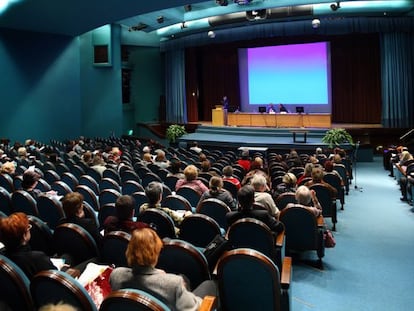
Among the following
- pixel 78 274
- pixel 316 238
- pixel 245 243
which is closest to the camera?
pixel 78 274

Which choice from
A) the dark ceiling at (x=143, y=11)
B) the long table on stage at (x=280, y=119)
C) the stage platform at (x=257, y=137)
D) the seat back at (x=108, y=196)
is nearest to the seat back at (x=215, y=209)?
the seat back at (x=108, y=196)

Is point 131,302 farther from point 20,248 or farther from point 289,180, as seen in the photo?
point 289,180

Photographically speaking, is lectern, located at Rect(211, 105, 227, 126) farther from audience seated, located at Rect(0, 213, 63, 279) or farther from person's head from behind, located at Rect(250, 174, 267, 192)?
audience seated, located at Rect(0, 213, 63, 279)

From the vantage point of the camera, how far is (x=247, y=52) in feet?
62.3

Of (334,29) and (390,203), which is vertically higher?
(334,29)

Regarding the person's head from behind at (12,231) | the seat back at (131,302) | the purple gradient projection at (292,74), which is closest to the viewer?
the seat back at (131,302)

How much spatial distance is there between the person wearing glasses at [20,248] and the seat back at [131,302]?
0.92 metres

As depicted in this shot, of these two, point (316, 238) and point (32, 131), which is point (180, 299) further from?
point (32, 131)

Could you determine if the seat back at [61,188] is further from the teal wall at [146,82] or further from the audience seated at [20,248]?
the teal wall at [146,82]

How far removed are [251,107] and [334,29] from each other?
17.0ft

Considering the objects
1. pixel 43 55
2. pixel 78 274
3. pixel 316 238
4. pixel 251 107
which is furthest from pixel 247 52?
pixel 78 274

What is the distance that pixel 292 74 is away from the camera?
1756 cm

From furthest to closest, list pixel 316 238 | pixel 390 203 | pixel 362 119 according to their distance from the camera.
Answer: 1. pixel 362 119
2. pixel 390 203
3. pixel 316 238

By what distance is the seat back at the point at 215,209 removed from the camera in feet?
14.7
